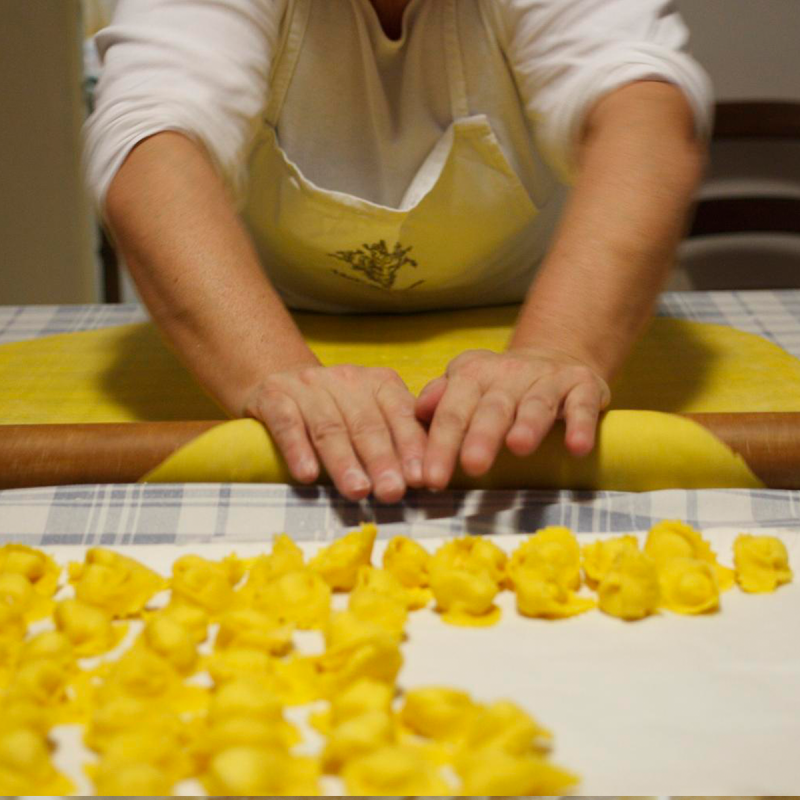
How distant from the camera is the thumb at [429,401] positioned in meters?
0.68

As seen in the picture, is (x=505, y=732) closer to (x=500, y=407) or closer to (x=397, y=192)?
(x=500, y=407)

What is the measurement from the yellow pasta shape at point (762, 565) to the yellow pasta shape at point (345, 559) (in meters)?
0.21

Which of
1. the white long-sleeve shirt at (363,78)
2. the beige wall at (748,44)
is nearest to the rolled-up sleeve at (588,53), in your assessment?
the white long-sleeve shirt at (363,78)

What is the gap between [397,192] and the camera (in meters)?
1.05

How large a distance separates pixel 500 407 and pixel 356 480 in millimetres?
108

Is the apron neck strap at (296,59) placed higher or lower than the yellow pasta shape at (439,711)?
higher

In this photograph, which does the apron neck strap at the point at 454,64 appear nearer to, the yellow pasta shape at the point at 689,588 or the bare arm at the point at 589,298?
the bare arm at the point at 589,298

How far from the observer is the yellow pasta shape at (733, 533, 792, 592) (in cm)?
57

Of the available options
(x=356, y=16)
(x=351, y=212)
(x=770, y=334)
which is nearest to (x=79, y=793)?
(x=351, y=212)

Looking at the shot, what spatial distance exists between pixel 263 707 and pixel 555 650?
165 millimetres

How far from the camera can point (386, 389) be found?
0.70m

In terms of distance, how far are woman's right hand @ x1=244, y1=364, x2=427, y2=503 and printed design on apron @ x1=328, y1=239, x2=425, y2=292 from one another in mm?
347

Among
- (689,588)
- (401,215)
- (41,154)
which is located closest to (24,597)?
(689,588)

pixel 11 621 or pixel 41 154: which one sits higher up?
pixel 11 621
